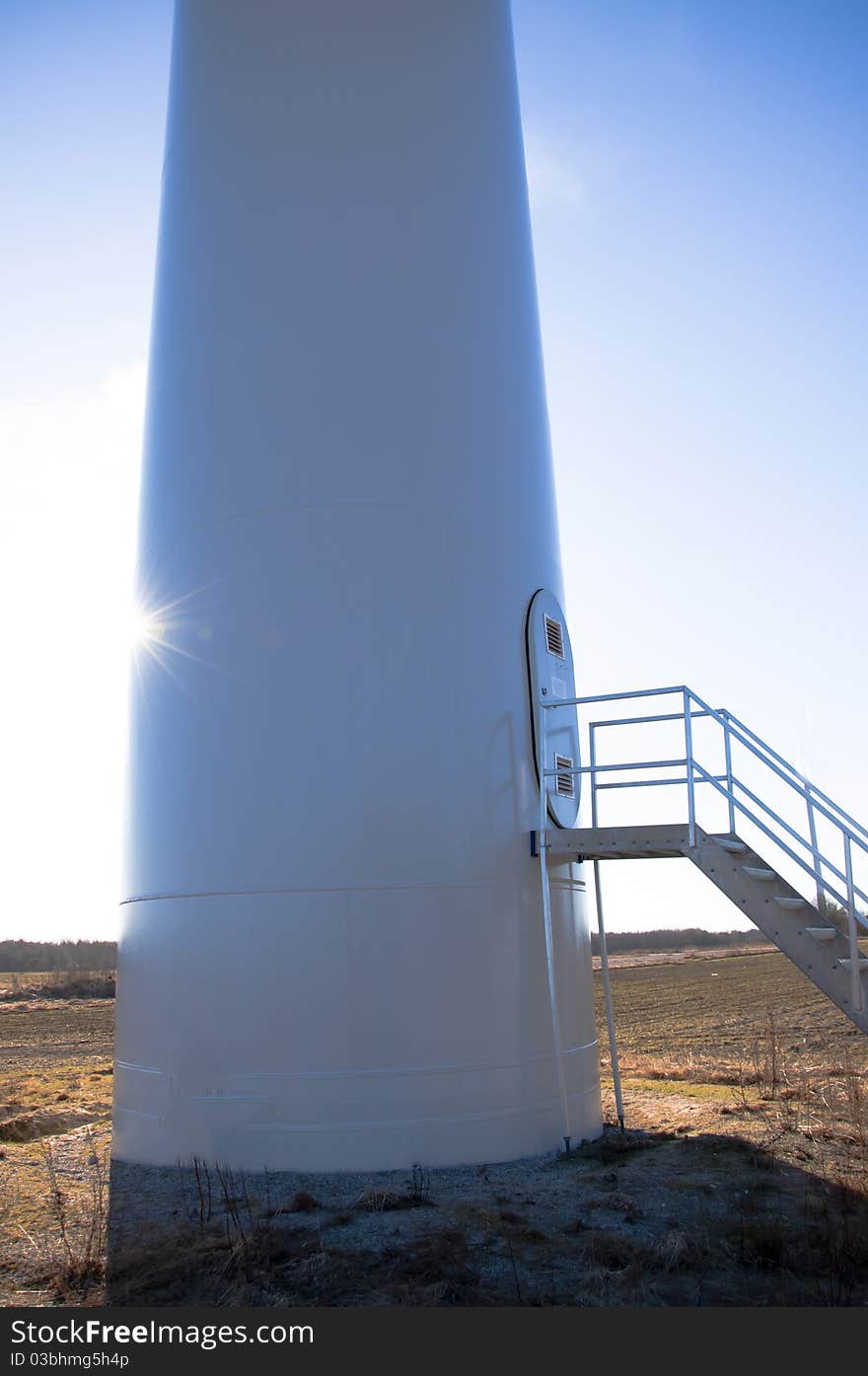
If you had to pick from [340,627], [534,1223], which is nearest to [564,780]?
[340,627]

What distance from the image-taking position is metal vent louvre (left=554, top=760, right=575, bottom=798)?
37.7ft

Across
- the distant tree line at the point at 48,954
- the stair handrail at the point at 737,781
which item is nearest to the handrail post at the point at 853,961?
the stair handrail at the point at 737,781

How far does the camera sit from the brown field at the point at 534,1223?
665cm

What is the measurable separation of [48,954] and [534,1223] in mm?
67397

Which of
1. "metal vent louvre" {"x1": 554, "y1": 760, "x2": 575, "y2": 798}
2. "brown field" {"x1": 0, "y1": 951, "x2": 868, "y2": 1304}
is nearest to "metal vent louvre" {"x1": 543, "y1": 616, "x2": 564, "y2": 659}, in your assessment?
"metal vent louvre" {"x1": 554, "y1": 760, "x2": 575, "y2": 798}

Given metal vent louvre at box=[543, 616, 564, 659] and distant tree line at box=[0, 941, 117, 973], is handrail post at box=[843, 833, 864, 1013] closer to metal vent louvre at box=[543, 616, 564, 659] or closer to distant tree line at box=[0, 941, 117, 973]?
metal vent louvre at box=[543, 616, 564, 659]

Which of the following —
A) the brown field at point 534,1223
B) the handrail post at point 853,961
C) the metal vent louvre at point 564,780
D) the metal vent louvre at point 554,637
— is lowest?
the brown field at point 534,1223

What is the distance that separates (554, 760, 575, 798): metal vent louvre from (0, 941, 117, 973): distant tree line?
56.3m

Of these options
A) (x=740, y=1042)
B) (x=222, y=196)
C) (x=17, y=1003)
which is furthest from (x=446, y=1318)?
(x=17, y=1003)

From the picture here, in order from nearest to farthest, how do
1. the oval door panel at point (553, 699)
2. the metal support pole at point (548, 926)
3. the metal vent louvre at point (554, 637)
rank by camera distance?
the metal support pole at point (548, 926) < the oval door panel at point (553, 699) < the metal vent louvre at point (554, 637)

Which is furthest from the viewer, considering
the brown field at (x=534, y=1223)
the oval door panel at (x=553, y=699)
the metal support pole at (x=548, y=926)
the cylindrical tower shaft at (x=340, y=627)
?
the oval door panel at (x=553, y=699)

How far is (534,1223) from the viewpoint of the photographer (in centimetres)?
802

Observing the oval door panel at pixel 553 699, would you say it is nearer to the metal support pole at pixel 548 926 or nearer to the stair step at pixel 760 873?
the metal support pole at pixel 548 926

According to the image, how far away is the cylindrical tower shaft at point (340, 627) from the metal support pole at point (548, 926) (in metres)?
0.11
